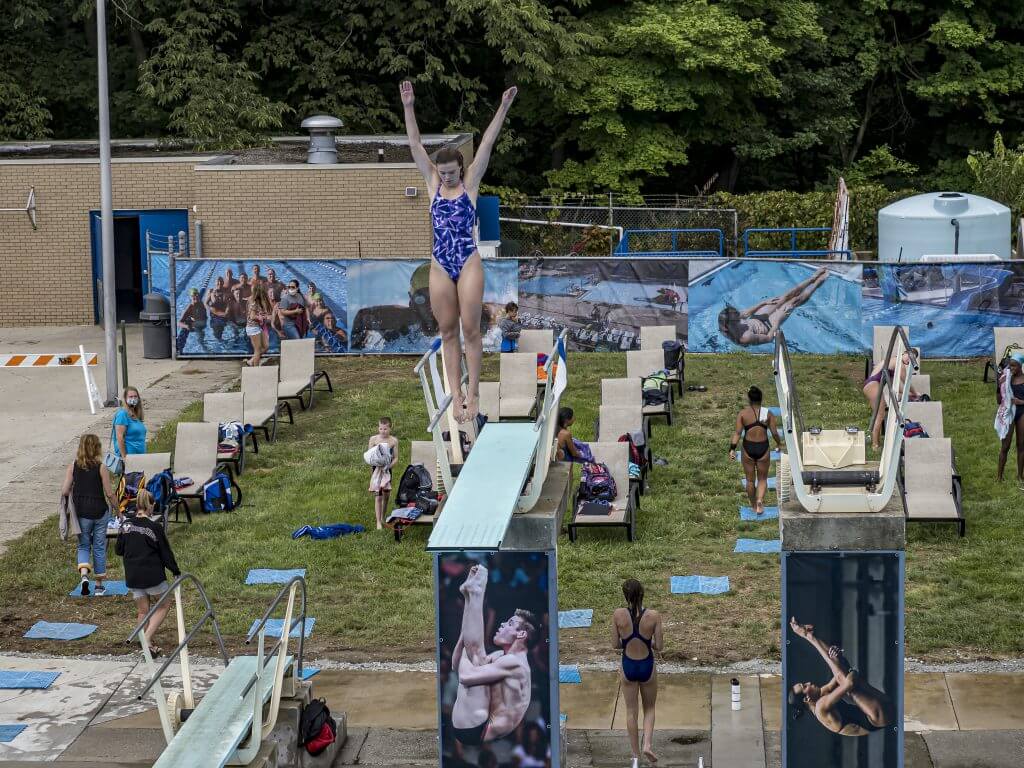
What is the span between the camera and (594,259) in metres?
28.5

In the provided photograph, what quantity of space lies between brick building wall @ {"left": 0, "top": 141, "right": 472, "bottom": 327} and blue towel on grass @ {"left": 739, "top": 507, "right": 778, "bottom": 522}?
13.2 m

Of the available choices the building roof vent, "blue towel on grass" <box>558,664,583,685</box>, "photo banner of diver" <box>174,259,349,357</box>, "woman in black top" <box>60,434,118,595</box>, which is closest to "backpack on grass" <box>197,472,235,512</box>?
"woman in black top" <box>60,434,118,595</box>

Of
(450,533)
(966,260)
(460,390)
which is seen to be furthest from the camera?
(966,260)

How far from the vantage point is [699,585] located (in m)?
17.4

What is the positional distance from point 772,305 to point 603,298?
3.03 meters

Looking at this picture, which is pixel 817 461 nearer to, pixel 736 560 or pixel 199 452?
pixel 736 560

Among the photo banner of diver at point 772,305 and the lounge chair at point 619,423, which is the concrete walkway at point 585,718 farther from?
the photo banner of diver at point 772,305

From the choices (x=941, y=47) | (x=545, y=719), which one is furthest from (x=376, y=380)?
(x=941, y=47)

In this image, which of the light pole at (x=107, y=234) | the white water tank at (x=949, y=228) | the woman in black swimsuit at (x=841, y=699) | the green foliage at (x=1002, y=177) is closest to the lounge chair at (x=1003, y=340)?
the white water tank at (x=949, y=228)

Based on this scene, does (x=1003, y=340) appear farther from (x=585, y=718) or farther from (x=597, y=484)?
(x=585, y=718)

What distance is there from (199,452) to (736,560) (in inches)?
295

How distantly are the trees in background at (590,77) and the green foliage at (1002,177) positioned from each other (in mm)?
5179

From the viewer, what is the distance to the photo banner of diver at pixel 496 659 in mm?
11258

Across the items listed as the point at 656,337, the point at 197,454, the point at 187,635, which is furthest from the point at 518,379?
the point at 187,635
